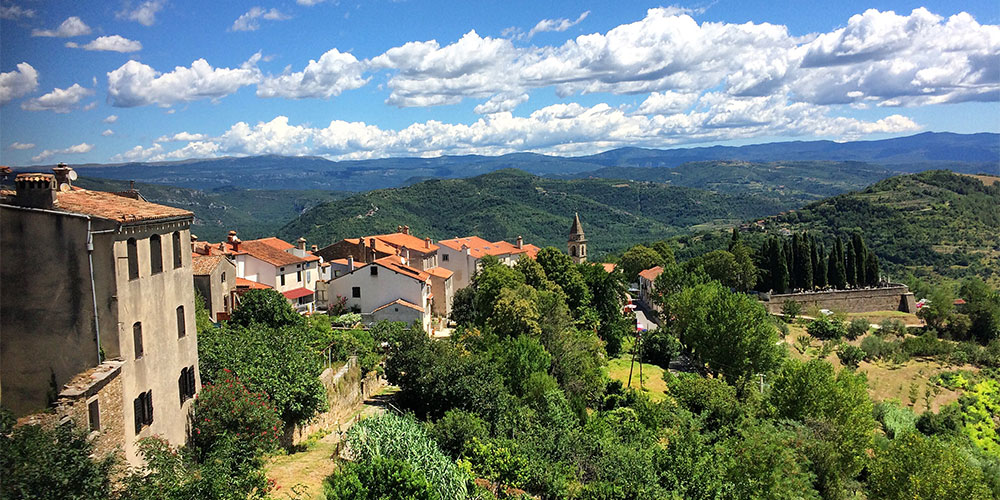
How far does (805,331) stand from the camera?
2879 inches

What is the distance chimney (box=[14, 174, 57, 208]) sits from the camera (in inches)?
595

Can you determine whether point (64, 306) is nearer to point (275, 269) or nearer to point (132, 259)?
point (132, 259)

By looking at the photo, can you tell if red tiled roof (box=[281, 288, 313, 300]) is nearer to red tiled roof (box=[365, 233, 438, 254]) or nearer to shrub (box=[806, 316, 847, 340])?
red tiled roof (box=[365, 233, 438, 254])

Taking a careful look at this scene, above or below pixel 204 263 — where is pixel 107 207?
above

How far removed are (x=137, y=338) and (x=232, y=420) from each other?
3.85 m

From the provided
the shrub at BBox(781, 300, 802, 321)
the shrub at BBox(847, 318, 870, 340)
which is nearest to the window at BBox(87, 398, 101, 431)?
the shrub at BBox(847, 318, 870, 340)

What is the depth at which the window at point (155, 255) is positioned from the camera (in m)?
17.8

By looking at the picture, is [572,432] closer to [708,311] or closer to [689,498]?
[689,498]

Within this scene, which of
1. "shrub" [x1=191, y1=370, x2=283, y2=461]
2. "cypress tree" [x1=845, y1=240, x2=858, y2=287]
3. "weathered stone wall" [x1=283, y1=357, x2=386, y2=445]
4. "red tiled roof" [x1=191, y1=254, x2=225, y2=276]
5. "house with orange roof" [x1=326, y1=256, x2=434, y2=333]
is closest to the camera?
"shrub" [x1=191, y1=370, x2=283, y2=461]

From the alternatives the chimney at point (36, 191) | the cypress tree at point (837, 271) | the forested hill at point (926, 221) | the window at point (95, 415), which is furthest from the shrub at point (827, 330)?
the chimney at point (36, 191)

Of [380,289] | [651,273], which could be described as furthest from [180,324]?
[651,273]

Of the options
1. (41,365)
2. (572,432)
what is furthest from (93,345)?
(572,432)

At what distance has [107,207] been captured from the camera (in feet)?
55.0

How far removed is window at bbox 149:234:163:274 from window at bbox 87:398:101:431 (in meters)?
3.98
